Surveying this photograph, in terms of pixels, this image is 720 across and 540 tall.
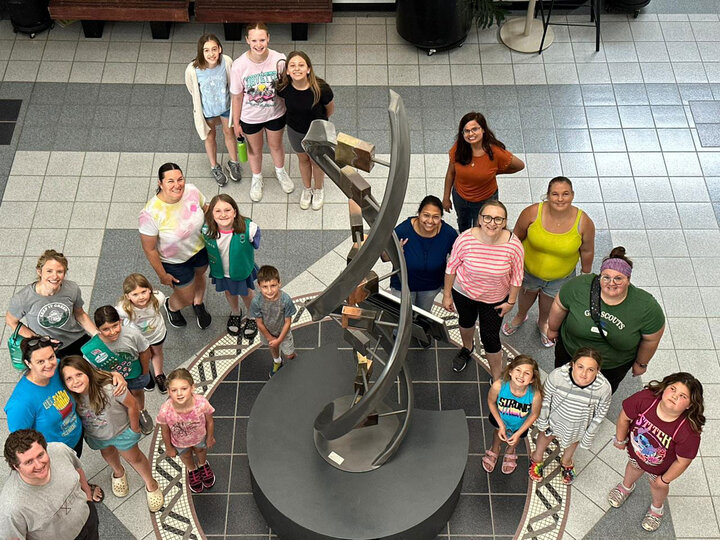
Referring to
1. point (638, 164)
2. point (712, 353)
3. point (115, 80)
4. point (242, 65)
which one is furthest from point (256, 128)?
point (712, 353)

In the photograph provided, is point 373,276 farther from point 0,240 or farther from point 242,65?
point 0,240

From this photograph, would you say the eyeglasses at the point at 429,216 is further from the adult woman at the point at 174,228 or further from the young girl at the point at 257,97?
the young girl at the point at 257,97

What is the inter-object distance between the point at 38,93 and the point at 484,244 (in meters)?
5.06

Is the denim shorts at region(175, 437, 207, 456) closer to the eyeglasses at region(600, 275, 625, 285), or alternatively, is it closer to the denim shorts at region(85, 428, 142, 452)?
the denim shorts at region(85, 428, 142, 452)

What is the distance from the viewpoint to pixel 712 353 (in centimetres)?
641

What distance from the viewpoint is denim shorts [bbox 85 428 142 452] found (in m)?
5.18

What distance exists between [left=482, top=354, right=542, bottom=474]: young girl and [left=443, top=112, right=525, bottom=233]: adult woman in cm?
167

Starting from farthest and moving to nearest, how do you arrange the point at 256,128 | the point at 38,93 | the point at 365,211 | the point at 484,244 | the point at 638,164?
1. the point at 38,93
2. the point at 638,164
3. the point at 256,128
4. the point at 484,244
5. the point at 365,211

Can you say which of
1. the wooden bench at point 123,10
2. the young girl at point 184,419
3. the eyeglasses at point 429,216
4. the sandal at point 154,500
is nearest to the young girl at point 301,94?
the eyeglasses at point 429,216

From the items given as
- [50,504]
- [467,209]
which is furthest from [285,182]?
[50,504]

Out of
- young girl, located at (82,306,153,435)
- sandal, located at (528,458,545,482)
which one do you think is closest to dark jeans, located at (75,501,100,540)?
young girl, located at (82,306,153,435)

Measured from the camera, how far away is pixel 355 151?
4.01 metres

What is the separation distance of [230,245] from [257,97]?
1511mm

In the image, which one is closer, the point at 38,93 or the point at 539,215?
the point at 539,215
